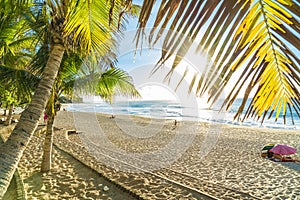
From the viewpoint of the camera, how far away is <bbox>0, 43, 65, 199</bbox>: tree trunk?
6.27ft

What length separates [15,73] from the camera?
Answer: 12.1 feet

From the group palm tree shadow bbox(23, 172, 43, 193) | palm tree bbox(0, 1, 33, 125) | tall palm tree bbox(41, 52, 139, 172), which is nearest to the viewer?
palm tree bbox(0, 1, 33, 125)

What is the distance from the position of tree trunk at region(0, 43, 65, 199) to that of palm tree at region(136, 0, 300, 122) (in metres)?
1.86

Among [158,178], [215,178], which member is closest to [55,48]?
[158,178]

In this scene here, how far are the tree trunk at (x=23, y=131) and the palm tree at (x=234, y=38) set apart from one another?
1.86m

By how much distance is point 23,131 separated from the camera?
207cm

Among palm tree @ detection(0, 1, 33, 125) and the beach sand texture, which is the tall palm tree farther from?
the beach sand texture

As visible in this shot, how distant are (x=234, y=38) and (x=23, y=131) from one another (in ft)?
7.02

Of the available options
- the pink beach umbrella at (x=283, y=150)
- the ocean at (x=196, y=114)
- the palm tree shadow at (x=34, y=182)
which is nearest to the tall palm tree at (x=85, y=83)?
the palm tree shadow at (x=34, y=182)

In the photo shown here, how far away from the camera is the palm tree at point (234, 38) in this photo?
0.69 m

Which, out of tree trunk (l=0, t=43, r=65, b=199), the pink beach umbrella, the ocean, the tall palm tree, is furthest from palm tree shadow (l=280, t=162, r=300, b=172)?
tree trunk (l=0, t=43, r=65, b=199)

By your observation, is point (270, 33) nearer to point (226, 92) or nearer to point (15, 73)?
point (226, 92)

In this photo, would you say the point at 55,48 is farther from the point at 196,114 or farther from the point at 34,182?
the point at 196,114

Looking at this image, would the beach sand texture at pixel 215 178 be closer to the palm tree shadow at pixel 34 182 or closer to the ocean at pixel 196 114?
the palm tree shadow at pixel 34 182
